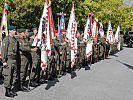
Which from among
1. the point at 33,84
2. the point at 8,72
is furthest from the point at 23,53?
the point at 33,84

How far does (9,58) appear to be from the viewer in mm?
7156

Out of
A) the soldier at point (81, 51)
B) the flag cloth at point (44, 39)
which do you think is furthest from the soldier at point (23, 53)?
the soldier at point (81, 51)

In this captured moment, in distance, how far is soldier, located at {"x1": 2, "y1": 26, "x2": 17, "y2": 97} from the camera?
7.09m

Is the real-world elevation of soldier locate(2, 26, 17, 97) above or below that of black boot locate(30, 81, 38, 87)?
above

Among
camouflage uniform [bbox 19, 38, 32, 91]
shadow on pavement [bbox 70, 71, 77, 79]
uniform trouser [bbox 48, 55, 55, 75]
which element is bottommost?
shadow on pavement [bbox 70, 71, 77, 79]

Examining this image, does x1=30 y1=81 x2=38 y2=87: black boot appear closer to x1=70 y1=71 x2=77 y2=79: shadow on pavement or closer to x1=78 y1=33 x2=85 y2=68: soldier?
x1=70 y1=71 x2=77 y2=79: shadow on pavement

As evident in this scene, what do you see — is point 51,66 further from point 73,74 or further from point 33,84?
point 73,74

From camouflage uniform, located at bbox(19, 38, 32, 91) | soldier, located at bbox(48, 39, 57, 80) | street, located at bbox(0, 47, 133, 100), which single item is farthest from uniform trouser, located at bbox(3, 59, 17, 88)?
soldier, located at bbox(48, 39, 57, 80)

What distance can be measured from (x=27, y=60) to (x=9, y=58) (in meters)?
0.86

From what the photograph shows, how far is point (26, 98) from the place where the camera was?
7.08 m

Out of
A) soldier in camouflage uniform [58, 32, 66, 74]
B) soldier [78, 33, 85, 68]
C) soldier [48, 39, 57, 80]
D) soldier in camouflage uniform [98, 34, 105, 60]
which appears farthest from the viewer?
soldier in camouflage uniform [98, 34, 105, 60]

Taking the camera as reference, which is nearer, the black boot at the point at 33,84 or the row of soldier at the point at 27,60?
the row of soldier at the point at 27,60

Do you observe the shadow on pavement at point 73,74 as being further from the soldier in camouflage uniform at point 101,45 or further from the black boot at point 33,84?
the soldier in camouflage uniform at point 101,45

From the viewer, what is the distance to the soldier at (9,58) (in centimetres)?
709
